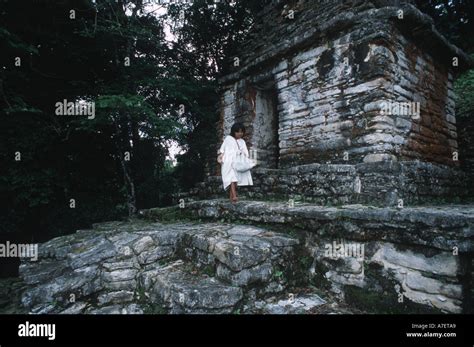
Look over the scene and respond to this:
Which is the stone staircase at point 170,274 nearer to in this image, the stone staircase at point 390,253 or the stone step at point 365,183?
the stone staircase at point 390,253

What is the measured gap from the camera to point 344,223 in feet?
9.46

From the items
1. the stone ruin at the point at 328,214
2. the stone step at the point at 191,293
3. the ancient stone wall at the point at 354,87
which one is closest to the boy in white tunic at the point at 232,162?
the stone ruin at the point at 328,214

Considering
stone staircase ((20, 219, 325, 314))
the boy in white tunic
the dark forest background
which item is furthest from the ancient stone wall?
stone staircase ((20, 219, 325, 314))

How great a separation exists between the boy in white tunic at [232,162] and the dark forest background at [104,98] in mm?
2208

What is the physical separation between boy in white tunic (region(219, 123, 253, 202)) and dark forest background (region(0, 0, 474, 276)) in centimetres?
221

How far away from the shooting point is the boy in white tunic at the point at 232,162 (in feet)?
14.9

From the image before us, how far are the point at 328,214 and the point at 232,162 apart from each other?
1998 mm

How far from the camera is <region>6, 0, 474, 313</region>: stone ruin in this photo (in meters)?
2.54

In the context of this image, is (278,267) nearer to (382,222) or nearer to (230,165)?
(382,222)

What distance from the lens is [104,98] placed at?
575 centimetres

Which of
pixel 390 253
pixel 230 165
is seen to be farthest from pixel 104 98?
pixel 390 253

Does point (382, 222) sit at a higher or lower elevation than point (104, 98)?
lower

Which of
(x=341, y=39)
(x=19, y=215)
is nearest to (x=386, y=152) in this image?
(x=341, y=39)
